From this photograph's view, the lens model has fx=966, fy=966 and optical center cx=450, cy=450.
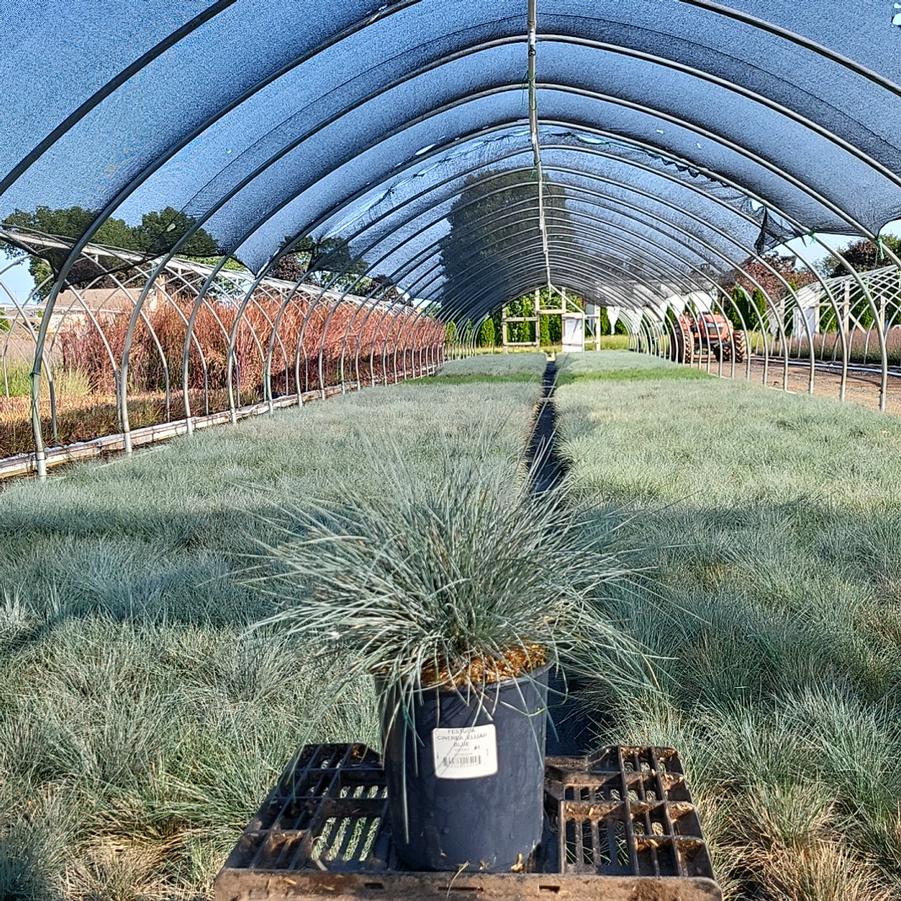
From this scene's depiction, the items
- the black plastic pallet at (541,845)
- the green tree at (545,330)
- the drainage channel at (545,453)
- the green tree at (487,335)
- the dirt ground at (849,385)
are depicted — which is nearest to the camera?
the black plastic pallet at (541,845)

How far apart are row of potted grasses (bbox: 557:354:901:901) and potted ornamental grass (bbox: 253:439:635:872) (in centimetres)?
43

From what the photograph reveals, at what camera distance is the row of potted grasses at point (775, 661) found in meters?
2.17

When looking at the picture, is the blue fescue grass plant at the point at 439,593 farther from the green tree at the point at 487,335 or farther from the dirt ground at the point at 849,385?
the green tree at the point at 487,335

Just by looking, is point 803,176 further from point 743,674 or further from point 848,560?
point 743,674

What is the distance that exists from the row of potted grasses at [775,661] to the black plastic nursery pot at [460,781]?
0.57 metres

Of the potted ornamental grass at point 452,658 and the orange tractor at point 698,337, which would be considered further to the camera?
the orange tractor at point 698,337

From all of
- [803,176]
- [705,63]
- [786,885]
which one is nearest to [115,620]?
[786,885]

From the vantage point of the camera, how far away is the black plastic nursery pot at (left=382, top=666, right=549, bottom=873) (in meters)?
1.79

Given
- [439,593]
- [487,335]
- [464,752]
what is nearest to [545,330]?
[487,335]

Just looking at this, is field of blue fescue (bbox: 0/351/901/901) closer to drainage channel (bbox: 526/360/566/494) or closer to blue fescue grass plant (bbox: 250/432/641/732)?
blue fescue grass plant (bbox: 250/432/641/732)

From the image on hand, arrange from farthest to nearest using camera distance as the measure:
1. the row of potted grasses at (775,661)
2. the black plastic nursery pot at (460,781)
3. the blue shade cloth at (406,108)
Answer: the blue shade cloth at (406,108)
the row of potted grasses at (775,661)
the black plastic nursery pot at (460,781)

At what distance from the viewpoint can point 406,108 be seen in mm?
9273

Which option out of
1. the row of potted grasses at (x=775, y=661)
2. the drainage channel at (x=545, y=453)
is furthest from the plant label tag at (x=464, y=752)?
the drainage channel at (x=545, y=453)

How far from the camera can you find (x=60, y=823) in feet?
7.32
